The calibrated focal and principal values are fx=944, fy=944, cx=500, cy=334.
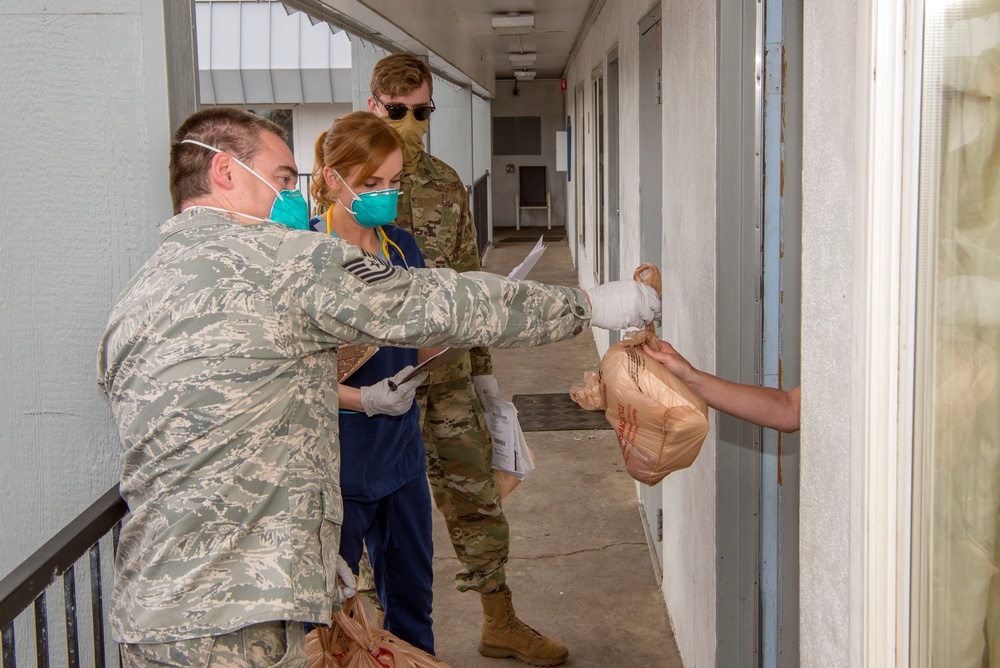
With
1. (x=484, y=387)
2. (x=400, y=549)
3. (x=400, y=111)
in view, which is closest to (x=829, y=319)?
(x=400, y=549)

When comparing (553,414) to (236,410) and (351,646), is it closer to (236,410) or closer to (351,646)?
(351,646)

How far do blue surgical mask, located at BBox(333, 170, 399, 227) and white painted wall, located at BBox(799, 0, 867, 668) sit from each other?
1.29m

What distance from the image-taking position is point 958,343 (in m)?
1.08

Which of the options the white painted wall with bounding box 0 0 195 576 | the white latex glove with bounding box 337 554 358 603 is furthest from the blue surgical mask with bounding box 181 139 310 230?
the white latex glove with bounding box 337 554 358 603

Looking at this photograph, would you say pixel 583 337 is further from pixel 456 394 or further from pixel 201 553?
pixel 201 553

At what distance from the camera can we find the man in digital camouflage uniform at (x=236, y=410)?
63.4 inches

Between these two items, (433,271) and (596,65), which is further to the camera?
(596,65)

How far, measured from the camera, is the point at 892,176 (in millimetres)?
1126

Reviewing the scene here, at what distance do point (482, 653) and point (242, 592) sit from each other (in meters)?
2.08

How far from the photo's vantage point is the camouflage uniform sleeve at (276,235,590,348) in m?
1.64

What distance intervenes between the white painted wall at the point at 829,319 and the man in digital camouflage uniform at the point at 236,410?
57 centimetres

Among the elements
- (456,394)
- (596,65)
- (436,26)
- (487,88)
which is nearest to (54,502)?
(456,394)

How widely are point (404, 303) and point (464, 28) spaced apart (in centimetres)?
930

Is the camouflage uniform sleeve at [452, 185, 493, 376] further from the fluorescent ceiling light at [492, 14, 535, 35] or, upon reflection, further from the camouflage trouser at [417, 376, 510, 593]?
the fluorescent ceiling light at [492, 14, 535, 35]
